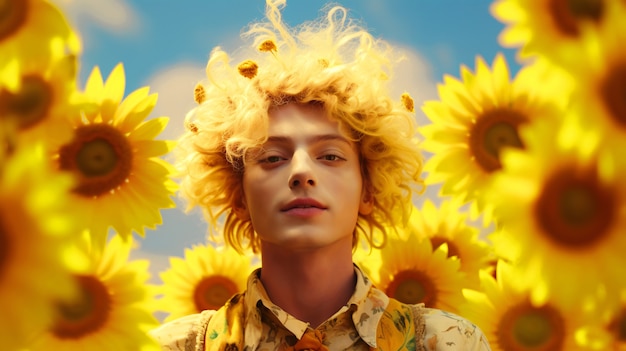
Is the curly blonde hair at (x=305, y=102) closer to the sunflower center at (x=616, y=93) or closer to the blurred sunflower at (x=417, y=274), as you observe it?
the blurred sunflower at (x=417, y=274)

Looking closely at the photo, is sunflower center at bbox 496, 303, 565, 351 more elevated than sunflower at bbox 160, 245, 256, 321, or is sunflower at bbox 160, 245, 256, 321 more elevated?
sunflower at bbox 160, 245, 256, 321

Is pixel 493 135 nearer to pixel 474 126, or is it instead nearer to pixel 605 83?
pixel 474 126

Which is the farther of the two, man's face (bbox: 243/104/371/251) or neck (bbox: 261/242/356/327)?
neck (bbox: 261/242/356/327)

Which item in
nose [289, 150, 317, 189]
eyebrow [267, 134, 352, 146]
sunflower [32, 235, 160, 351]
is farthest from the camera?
eyebrow [267, 134, 352, 146]

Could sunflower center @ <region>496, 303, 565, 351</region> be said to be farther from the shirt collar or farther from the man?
the shirt collar

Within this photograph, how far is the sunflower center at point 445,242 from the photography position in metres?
3.21

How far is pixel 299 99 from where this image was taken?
2568 millimetres

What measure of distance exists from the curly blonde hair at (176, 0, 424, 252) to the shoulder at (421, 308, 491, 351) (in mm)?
570

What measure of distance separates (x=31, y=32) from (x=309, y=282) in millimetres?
1554

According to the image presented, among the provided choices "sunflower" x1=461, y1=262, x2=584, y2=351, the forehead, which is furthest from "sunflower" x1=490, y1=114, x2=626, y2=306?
the forehead

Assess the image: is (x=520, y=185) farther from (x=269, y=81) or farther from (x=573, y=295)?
(x=269, y=81)

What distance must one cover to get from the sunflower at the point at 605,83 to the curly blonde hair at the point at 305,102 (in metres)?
1.59

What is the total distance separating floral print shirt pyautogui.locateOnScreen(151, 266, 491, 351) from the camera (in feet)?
7.64

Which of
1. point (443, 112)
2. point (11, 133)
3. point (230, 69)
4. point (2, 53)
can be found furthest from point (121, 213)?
point (230, 69)
